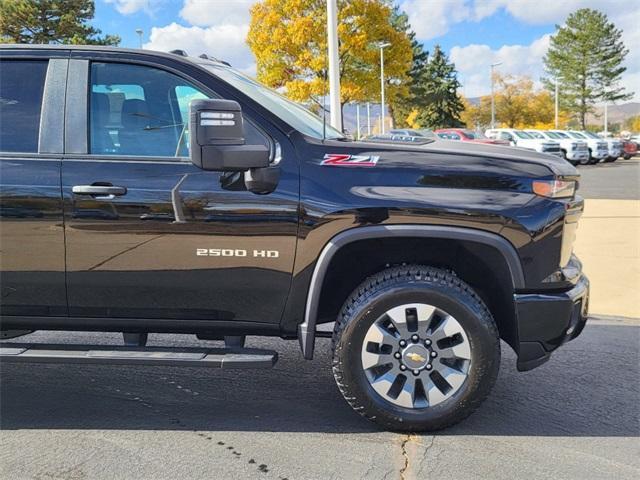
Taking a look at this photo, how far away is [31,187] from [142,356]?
1.05 m

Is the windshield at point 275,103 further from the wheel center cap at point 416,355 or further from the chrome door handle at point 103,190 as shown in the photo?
the wheel center cap at point 416,355

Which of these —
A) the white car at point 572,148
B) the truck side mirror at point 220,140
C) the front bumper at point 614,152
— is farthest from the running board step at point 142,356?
the front bumper at point 614,152

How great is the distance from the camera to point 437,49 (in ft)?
209

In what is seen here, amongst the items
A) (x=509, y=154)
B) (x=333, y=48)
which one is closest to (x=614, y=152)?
(x=333, y=48)

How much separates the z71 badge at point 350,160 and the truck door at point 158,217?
0.18m

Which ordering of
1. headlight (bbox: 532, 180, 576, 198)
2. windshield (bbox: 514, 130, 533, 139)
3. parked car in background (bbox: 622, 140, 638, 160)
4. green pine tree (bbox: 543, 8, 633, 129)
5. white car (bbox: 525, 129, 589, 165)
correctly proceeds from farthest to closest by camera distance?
green pine tree (bbox: 543, 8, 633, 129) < parked car in background (bbox: 622, 140, 638, 160) < windshield (bbox: 514, 130, 533, 139) < white car (bbox: 525, 129, 589, 165) < headlight (bbox: 532, 180, 576, 198)

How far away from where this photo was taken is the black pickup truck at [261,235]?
119 inches

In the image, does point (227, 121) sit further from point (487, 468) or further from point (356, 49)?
point (356, 49)

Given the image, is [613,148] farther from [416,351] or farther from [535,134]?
[416,351]

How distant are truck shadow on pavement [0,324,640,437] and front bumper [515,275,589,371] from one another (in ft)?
1.54

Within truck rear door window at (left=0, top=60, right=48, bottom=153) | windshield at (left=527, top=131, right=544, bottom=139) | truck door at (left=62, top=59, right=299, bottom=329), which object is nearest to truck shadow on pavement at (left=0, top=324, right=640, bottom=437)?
truck door at (left=62, top=59, right=299, bottom=329)

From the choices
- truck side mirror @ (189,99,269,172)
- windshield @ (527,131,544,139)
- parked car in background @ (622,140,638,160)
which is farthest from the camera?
parked car in background @ (622,140,638,160)

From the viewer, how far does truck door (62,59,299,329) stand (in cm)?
307

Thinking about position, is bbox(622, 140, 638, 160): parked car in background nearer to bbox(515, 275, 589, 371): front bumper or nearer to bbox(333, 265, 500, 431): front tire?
bbox(515, 275, 589, 371): front bumper
